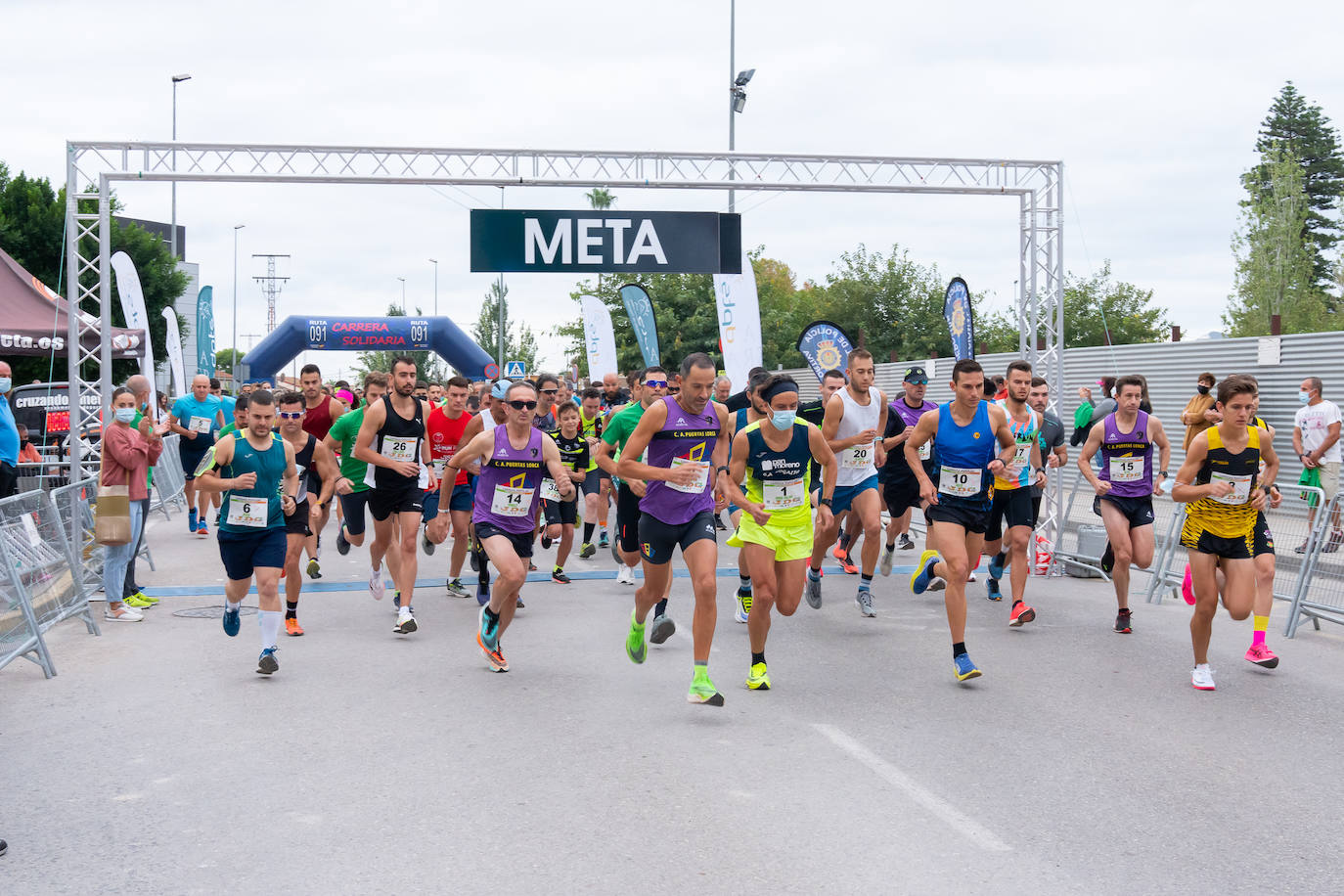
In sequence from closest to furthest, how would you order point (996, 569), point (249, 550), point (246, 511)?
point (246, 511) < point (249, 550) < point (996, 569)

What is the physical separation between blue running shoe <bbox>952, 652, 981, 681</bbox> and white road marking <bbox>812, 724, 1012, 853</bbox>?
4.33ft

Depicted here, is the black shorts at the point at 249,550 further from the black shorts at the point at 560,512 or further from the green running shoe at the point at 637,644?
the black shorts at the point at 560,512

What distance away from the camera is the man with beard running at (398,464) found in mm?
9273

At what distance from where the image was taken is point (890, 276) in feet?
165

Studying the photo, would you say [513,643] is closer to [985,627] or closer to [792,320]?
[985,627]

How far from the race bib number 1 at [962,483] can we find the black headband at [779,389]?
1485mm

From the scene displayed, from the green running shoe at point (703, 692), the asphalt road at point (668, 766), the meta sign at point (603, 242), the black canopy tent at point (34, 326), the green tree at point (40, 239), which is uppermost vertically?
Answer: the green tree at point (40, 239)

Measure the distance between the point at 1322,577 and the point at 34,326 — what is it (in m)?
18.4

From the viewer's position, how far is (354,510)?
33.8 feet

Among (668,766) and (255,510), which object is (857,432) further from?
(668,766)

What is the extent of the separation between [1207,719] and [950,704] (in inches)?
52.5

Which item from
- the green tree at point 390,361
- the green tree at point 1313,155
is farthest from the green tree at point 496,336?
the green tree at point 1313,155

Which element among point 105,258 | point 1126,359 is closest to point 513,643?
point 105,258

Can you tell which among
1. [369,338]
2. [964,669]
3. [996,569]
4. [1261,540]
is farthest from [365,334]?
[1261,540]
